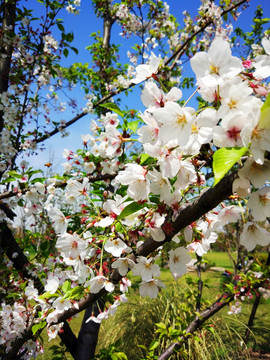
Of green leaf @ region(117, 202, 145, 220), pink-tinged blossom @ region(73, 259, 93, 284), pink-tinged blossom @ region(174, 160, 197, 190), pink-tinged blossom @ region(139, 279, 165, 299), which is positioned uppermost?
pink-tinged blossom @ region(174, 160, 197, 190)

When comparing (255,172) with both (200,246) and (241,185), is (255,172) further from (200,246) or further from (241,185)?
(200,246)

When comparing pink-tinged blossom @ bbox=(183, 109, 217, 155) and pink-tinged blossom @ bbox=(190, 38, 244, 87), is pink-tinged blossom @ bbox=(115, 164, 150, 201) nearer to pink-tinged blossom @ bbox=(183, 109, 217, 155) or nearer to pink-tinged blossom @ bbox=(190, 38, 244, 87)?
pink-tinged blossom @ bbox=(183, 109, 217, 155)

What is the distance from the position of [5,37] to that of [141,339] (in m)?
4.24

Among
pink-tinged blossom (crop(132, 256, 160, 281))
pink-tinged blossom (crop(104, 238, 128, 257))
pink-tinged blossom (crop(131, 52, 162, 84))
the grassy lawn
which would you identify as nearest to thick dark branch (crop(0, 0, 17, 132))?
pink-tinged blossom (crop(131, 52, 162, 84))

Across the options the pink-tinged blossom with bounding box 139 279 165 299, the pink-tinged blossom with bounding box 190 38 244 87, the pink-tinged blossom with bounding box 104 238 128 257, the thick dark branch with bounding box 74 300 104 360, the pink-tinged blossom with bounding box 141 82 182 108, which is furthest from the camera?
the thick dark branch with bounding box 74 300 104 360

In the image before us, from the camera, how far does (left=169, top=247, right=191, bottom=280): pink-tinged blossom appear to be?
93cm

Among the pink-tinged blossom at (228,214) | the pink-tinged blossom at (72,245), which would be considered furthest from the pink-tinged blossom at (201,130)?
the pink-tinged blossom at (72,245)

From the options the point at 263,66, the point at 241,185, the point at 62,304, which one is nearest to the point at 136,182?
the point at 241,185

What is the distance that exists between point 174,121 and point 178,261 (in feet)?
1.99

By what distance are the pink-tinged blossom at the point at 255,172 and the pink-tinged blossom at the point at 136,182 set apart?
250 millimetres

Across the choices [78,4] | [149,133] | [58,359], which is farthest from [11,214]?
[78,4]

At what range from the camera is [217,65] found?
528mm

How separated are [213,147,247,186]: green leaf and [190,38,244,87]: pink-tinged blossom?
159 millimetres

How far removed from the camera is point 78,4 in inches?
155
